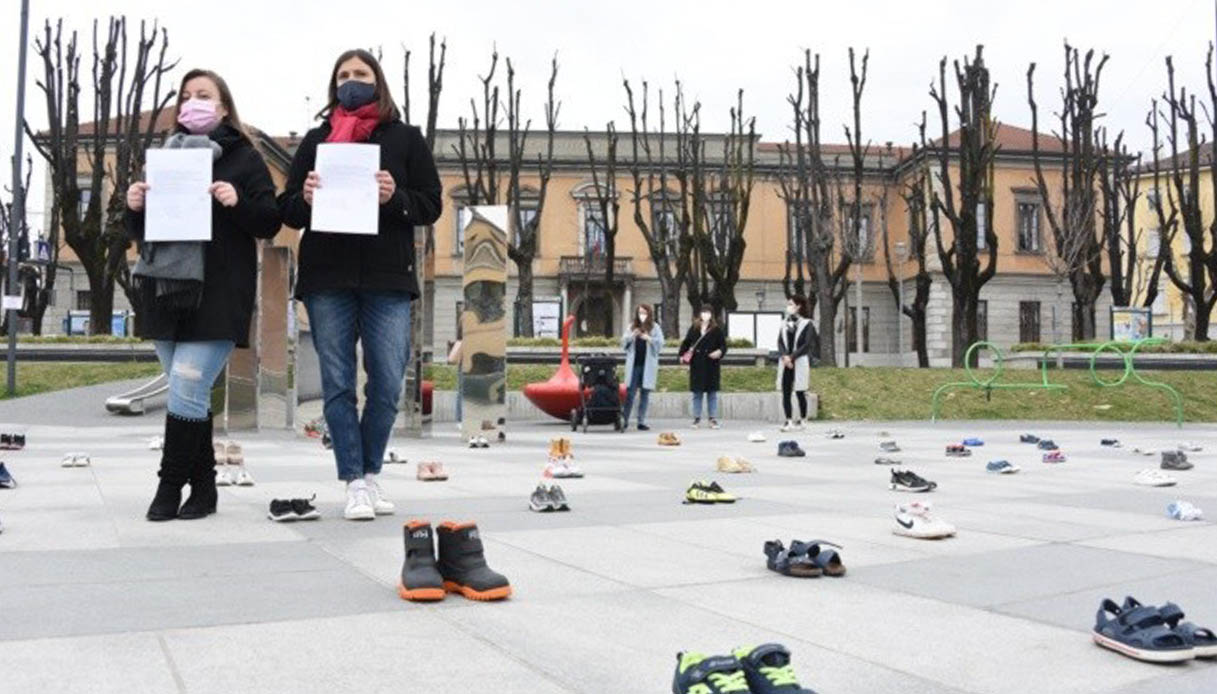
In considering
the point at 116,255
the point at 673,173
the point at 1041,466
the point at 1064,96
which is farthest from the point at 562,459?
the point at 673,173

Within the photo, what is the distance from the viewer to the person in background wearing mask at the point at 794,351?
53.5 feet

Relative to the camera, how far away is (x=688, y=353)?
17.1 meters

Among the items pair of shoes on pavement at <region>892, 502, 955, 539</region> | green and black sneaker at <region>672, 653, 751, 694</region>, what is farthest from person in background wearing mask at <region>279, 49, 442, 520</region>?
green and black sneaker at <region>672, 653, 751, 694</region>

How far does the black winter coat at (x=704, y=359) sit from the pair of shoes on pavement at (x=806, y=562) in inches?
500

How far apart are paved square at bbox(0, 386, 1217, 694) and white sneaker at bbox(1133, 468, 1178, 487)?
0.25m

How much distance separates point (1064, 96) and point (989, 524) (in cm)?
4255

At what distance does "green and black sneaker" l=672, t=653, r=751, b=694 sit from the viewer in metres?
2.39

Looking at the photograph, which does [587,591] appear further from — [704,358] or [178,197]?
[704,358]

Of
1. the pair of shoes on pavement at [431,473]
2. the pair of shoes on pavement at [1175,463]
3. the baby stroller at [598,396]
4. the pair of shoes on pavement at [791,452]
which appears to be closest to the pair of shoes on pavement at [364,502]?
the pair of shoes on pavement at [431,473]

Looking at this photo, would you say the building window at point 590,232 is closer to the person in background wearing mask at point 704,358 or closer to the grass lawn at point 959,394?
the grass lawn at point 959,394

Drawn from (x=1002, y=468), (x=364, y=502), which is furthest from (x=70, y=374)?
(x=364, y=502)

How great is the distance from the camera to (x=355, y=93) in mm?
5406

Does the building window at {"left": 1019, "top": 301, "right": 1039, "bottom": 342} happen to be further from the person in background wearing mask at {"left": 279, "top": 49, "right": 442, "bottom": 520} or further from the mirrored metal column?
the person in background wearing mask at {"left": 279, "top": 49, "right": 442, "bottom": 520}

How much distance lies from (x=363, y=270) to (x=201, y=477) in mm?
1252
